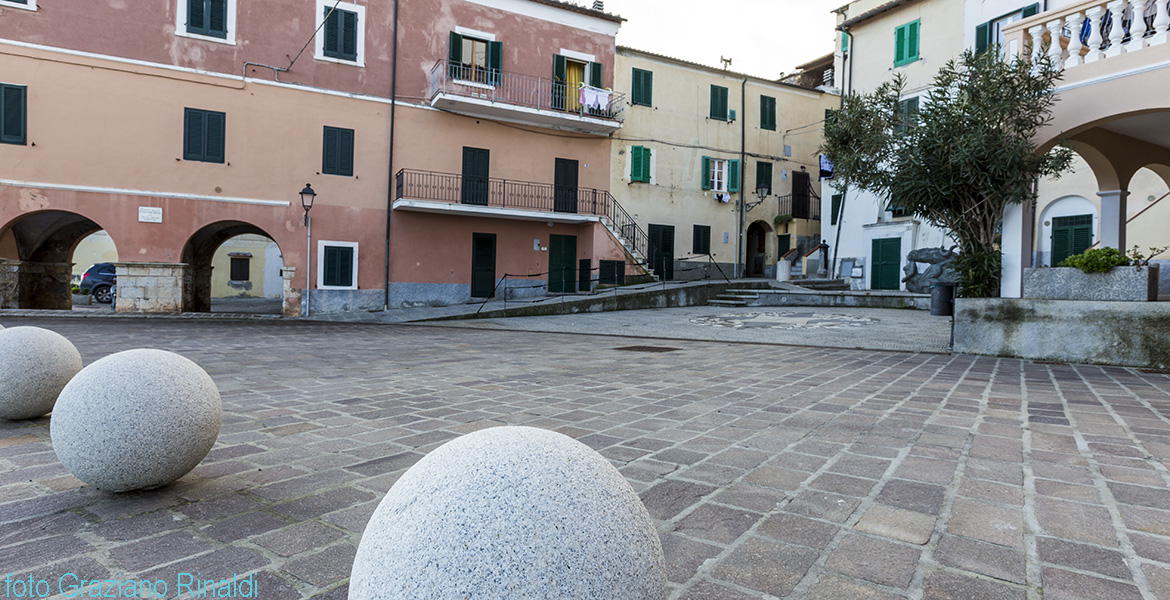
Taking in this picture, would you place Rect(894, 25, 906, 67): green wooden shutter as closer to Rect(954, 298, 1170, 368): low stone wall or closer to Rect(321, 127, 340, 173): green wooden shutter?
Rect(954, 298, 1170, 368): low stone wall

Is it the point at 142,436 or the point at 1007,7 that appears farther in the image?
the point at 1007,7

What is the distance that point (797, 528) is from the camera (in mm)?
2510

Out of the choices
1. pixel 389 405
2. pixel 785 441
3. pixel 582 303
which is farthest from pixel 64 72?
pixel 785 441

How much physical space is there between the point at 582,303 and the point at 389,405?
13.3 meters

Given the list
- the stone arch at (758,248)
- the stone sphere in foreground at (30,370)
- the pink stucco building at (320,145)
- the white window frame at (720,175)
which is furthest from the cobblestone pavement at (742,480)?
the stone arch at (758,248)

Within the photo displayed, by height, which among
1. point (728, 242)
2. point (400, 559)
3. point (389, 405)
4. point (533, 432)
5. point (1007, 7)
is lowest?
point (389, 405)

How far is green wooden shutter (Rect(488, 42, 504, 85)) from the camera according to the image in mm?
20453

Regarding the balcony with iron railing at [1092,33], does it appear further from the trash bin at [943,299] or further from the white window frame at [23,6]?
the white window frame at [23,6]

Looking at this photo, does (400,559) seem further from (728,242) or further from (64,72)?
(728,242)

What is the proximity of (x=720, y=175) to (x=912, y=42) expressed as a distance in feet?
26.8

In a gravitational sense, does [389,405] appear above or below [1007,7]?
below

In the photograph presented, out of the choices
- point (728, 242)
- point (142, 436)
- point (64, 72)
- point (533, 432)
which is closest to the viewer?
point (533, 432)

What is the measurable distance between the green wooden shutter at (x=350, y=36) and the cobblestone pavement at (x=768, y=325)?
9.15m

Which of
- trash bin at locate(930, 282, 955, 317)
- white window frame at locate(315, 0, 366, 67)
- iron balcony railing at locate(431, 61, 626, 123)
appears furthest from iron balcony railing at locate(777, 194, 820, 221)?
white window frame at locate(315, 0, 366, 67)
